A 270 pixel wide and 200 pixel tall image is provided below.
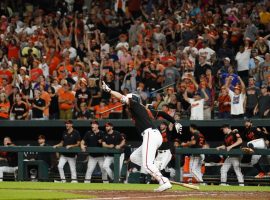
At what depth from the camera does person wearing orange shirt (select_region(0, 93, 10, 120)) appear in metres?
25.2

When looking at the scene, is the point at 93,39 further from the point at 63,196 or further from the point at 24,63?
the point at 63,196

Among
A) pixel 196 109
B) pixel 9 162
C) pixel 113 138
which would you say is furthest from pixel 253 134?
pixel 9 162

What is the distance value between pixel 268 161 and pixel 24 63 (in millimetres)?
10523

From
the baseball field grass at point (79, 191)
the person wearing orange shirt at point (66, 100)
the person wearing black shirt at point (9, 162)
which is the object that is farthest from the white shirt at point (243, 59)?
the person wearing black shirt at point (9, 162)

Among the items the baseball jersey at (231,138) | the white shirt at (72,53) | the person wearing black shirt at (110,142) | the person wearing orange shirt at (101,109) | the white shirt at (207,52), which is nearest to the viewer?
the baseball jersey at (231,138)

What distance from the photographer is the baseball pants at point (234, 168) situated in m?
20.3

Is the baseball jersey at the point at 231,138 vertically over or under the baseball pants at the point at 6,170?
over

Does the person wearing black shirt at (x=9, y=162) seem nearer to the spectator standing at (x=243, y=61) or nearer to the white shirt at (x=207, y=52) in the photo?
the white shirt at (x=207, y=52)

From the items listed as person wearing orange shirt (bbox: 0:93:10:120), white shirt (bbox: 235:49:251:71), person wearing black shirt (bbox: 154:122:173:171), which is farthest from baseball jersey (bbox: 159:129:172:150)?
person wearing orange shirt (bbox: 0:93:10:120)

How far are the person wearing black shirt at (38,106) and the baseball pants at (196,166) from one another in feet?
19.3

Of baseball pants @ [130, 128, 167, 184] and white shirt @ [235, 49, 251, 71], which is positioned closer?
baseball pants @ [130, 128, 167, 184]

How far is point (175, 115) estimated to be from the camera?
23.4 metres

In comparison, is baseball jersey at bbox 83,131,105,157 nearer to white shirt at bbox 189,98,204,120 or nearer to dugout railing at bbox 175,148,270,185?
dugout railing at bbox 175,148,270,185

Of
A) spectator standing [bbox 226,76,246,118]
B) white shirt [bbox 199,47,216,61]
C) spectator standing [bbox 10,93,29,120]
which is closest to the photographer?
spectator standing [bbox 226,76,246,118]
